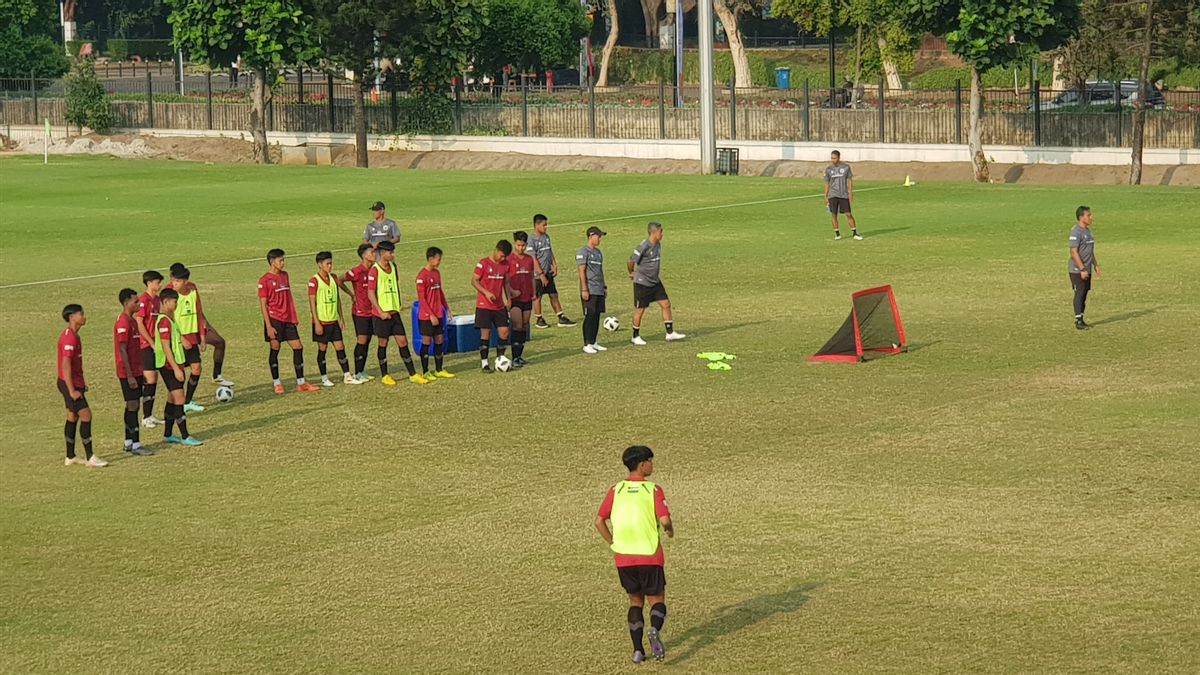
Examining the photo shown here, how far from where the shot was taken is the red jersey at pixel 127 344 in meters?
19.6

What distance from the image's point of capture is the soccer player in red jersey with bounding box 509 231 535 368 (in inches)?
982

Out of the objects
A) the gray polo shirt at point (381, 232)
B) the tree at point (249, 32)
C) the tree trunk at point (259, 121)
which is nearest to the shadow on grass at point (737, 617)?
the gray polo shirt at point (381, 232)

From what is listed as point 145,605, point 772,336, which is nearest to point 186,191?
point 772,336

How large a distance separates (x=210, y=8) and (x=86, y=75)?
15920 mm

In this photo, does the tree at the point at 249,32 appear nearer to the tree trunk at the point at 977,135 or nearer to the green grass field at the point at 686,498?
the tree trunk at the point at 977,135

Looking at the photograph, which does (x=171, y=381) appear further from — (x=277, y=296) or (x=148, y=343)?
(x=277, y=296)

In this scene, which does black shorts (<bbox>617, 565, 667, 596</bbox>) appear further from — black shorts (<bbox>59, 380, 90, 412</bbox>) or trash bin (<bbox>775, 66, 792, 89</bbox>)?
trash bin (<bbox>775, 66, 792, 89</bbox>)

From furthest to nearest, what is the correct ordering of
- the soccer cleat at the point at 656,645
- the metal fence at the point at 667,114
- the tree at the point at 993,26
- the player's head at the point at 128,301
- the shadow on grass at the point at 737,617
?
the metal fence at the point at 667,114 < the tree at the point at 993,26 < the player's head at the point at 128,301 < the shadow on grass at the point at 737,617 < the soccer cleat at the point at 656,645

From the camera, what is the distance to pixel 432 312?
23.9 metres

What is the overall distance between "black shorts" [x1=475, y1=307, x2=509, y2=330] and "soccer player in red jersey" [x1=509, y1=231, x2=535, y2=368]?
1.25 feet

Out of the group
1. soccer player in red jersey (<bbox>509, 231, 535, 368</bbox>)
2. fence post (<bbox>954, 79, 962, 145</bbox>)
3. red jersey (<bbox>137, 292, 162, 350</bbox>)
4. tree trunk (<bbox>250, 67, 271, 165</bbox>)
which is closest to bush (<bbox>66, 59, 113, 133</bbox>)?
tree trunk (<bbox>250, 67, 271, 165</bbox>)

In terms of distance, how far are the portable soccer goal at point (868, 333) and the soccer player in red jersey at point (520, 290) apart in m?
4.16

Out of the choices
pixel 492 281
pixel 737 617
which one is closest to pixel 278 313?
Result: pixel 492 281

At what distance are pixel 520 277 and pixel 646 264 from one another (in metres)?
2.02
